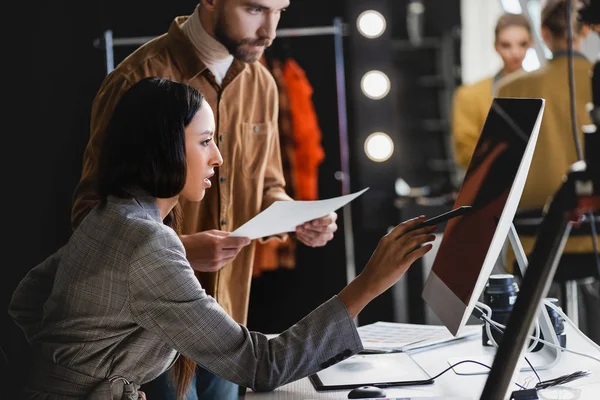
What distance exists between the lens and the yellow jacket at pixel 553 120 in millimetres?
2662

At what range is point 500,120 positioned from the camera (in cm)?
125

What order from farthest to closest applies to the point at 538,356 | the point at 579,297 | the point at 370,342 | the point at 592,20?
the point at 579,297
the point at 370,342
the point at 538,356
the point at 592,20

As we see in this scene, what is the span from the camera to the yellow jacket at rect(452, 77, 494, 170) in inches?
139

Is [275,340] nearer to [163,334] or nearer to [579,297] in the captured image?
[163,334]

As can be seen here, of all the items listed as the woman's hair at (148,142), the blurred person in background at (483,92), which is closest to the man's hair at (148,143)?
the woman's hair at (148,142)

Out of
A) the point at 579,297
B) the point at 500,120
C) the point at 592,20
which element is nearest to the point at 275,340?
the point at 500,120

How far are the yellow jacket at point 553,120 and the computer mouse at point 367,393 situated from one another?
160 cm

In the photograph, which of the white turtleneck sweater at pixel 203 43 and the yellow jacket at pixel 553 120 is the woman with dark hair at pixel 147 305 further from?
the yellow jacket at pixel 553 120

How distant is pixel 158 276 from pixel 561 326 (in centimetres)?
74

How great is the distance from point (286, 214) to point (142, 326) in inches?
18.5

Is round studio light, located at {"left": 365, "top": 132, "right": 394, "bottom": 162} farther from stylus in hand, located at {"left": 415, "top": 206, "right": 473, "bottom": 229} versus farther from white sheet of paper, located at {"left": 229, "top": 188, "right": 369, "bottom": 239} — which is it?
stylus in hand, located at {"left": 415, "top": 206, "right": 473, "bottom": 229}

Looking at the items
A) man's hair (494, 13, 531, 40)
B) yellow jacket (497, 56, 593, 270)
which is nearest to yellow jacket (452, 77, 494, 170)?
man's hair (494, 13, 531, 40)

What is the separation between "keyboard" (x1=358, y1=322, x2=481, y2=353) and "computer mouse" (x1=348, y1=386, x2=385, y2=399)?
12.9 inches

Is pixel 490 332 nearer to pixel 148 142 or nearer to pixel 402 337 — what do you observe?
pixel 402 337
